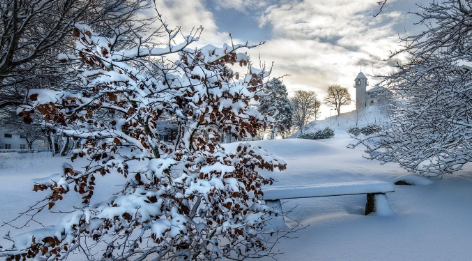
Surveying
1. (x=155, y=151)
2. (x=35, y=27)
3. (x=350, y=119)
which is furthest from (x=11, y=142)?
(x=350, y=119)

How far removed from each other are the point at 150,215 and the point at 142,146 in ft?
2.90

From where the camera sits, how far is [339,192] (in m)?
4.09

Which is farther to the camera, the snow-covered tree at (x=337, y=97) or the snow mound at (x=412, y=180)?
the snow-covered tree at (x=337, y=97)

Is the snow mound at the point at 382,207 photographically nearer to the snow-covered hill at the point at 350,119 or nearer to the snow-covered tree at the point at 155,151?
the snow-covered tree at the point at 155,151

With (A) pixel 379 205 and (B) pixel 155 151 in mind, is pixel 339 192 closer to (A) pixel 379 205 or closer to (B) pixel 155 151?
(A) pixel 379 205

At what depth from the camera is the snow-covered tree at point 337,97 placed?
49062mm

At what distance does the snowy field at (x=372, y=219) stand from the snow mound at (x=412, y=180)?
0.45ft

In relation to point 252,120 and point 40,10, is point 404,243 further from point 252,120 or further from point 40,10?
point 40,10

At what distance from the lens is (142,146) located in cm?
285

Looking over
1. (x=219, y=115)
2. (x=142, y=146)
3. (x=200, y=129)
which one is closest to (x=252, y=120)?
(x=219, y=115)

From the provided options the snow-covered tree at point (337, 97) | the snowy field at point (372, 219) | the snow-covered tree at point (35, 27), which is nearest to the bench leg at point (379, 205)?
the snowy field at point (372, 219)

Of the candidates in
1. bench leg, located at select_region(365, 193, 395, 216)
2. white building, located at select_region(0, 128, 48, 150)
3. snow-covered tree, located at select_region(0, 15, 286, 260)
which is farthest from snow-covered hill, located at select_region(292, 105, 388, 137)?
white building, located at select_region(0, 128, 48, 150)

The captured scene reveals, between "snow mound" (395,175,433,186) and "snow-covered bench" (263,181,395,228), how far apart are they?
1488 millimetres

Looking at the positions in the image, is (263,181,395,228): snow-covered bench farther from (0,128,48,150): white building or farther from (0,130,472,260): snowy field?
(0,128,48,150): white building
